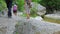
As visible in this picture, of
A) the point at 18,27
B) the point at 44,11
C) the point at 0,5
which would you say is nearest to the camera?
the point at 18,27

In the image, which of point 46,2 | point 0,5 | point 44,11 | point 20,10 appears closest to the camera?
point 0,5

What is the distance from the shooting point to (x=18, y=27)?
5449 millimetres

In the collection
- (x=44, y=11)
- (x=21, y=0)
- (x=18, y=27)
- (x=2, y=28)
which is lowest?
(x=44, y=11)

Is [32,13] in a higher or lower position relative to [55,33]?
lower

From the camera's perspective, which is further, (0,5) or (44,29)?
(0,5)

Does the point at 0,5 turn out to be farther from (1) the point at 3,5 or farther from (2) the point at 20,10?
(2) the point at 20,10

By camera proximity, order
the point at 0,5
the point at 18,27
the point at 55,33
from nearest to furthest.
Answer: the point at 55,33, the point at 18,27, the point at 0,5

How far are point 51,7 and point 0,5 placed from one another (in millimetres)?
7941

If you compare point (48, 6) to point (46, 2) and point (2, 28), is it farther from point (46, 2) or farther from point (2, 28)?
point (2, 28)

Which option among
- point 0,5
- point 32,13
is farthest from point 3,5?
point 32,13

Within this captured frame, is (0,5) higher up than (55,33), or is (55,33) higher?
(55,33)

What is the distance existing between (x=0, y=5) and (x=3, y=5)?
190 mm

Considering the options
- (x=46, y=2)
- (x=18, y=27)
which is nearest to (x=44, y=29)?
(x=18, y=27)

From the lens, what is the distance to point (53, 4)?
20.0 m
